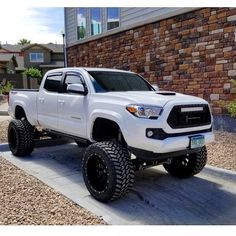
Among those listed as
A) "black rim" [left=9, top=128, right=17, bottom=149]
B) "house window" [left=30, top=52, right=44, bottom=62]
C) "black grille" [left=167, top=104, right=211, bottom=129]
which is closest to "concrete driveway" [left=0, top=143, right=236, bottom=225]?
"black rim" [left=9, top=128, right=17, bottom=149]

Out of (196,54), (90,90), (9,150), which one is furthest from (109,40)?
(90,90)

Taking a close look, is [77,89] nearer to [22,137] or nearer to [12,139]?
[22,137]

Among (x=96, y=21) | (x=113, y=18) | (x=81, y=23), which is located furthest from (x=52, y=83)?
(x=81, y=23)

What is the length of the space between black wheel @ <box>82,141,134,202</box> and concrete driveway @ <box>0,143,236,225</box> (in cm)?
17

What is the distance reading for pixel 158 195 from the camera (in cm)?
477

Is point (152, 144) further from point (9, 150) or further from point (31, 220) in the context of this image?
point (9, 150)

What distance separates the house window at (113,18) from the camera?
13039 mm

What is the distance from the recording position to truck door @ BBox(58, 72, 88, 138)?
5168mm

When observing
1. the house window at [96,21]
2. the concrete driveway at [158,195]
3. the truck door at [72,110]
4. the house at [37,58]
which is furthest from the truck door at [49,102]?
the house at [37,58]

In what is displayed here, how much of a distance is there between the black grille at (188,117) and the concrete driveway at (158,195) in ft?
3.51

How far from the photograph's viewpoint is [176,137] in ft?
14.0

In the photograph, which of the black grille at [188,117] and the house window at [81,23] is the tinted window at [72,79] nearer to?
the black grille at [188,117]

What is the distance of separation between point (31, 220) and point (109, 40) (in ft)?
34.4

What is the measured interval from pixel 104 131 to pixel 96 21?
34.3 ft
